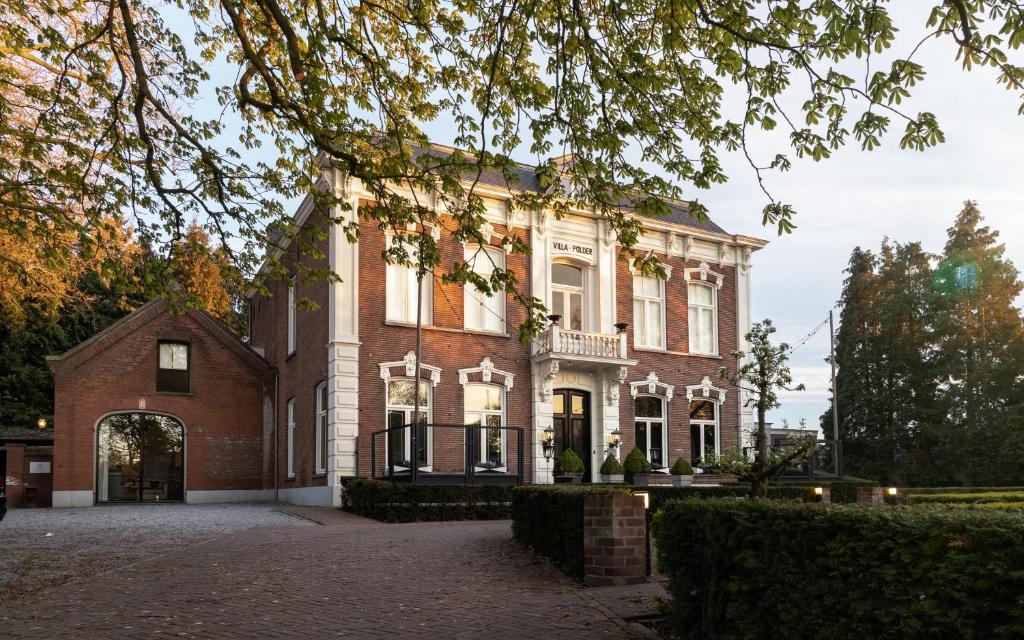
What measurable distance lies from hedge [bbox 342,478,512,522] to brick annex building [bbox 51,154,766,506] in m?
1.70

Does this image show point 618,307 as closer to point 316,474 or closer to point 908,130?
point 316,474

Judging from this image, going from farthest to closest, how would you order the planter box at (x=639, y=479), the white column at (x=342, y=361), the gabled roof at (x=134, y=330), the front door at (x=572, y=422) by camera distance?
the gabled roof at (x=134, y=330) → the front door at (x=572, y=422) → the planter box at (x=639, y=479) → the white column at (x=342, y=361)

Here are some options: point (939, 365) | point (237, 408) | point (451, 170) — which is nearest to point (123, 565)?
point (451, 170)

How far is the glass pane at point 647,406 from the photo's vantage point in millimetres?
26750

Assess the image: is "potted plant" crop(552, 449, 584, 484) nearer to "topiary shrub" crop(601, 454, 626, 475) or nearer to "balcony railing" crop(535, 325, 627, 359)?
"topiary shrub" crop(601, 454, 626, 475)

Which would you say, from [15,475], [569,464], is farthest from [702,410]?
[15,475]

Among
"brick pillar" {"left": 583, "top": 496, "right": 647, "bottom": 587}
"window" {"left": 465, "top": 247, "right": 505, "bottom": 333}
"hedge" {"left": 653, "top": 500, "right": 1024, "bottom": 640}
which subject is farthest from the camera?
"window" {"left": 465, "top": 247, "right": 505, "bottom": 333}

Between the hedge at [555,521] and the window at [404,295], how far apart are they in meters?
11.4

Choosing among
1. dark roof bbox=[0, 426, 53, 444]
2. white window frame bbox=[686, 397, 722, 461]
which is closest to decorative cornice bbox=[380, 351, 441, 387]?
white window frame bbox=[686, 397, 722, 461]

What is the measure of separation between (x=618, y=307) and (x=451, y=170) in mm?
17220

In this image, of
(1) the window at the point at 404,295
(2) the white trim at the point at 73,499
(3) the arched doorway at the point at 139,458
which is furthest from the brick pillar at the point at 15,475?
(1) the window at the point at 404,295

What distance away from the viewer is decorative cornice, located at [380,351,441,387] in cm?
2247

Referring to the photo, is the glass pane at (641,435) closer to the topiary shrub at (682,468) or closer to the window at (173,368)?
the topiary shrub at (682,468)

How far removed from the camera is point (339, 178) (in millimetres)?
22328
